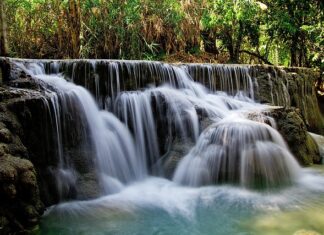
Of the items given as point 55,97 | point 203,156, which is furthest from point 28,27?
point 203,156

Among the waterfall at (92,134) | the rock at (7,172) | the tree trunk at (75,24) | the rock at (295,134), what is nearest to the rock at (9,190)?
the rock at (7,172)

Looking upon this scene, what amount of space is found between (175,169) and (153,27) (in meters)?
7.03

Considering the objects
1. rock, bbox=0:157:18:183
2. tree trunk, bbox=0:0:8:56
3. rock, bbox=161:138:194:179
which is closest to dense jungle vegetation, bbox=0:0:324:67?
tree trunk, bbox=0:0:8:56

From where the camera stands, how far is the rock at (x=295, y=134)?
7.31 meters

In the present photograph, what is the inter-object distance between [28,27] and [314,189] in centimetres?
942

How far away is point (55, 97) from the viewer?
227 inches

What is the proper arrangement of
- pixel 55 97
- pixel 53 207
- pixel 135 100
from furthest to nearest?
pixel 135 100, pixel 55 97, pixel 53 207

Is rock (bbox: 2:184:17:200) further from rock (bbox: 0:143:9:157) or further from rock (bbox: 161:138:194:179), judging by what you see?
rock (bbox: 161:138:194:179)

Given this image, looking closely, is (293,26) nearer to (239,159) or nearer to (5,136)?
(239,159)

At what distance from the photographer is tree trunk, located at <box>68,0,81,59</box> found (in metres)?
10.6

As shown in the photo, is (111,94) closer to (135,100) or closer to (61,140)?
(135,100)

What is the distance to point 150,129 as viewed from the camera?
7301 mm

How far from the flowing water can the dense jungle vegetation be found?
358 centimetres

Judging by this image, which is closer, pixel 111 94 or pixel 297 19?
pixel 111 94
